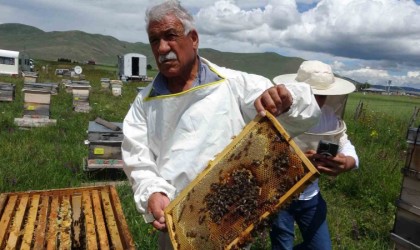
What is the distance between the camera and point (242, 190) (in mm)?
1788

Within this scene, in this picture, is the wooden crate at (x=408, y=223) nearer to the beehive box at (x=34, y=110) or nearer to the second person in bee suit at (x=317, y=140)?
the second person in bee suit at (x=317, y=140)

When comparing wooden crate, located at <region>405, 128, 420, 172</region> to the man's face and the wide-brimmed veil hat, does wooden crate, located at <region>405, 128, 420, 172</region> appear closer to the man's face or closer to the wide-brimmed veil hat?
the wide-brimmed veil hat

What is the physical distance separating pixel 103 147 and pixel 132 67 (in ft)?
123

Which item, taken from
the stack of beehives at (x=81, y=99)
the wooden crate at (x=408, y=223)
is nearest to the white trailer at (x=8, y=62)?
the stack of beehives at (x=81, y=99)

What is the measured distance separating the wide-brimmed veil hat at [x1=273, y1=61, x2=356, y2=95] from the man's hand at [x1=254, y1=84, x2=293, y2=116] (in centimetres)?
99

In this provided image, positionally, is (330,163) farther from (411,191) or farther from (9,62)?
(9,62)

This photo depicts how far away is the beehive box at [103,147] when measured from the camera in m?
5.85

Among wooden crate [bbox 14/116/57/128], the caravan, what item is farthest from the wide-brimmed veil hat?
the caravan

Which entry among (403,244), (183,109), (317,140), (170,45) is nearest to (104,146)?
(317,140)

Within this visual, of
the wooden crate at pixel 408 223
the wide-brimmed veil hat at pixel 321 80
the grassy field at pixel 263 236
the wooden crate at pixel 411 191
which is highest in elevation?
the wide-brimmed veil hat at pixel 321 80

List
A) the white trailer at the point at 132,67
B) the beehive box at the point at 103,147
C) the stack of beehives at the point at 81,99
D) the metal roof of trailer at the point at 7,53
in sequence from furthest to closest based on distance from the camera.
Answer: the white trailer at the point at 132,67 < the metal roof of trailer at the point at 7,53 < the stack of beehives at the point at 81,99 < the beehive box at the point at 103,147

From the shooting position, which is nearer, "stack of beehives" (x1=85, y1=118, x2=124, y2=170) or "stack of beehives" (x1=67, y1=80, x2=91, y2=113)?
"stack of beehives" (x1=85, y1=118, x2=124, y2=170)

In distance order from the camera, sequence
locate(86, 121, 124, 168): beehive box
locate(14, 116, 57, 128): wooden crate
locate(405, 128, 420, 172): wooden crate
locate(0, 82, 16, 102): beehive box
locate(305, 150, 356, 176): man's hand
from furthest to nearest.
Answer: locate(0, 82, 16, 102): beehive box < locate(14, 116, 57, 128): wooden crate < locate(86, 121, 124, 168): beehive box < locate(405, 128, 420, 172): wooden crate < locate(305, 150, 356, 176): man's hand

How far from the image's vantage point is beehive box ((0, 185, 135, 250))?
2488mm
